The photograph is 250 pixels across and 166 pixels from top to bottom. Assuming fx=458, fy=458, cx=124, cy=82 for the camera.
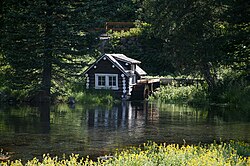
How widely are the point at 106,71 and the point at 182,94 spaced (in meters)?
7.60

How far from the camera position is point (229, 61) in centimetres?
3338

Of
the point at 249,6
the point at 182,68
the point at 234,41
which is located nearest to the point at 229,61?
the point at 234,41

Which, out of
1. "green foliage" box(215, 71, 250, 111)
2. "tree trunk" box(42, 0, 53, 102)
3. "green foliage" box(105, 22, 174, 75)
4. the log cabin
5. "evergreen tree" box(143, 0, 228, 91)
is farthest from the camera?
"green foliage" box(105, 22, 174, 75)

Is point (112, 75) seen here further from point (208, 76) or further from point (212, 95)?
point (212, 95)

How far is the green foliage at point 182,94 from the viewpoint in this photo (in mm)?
39656

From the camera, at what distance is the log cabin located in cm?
4344

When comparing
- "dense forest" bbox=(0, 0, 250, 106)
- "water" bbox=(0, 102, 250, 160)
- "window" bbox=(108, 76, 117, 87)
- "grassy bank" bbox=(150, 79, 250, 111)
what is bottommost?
"water" bbox=(0, 102, 250, 160)

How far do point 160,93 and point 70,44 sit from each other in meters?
10.5

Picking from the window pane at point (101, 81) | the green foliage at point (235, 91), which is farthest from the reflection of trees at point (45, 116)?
the green foliage at point (235, 91)

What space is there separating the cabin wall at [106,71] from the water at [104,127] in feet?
22.8

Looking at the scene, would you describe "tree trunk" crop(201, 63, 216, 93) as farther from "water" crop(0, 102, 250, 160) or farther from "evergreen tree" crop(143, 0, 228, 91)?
"water" crop(0, 102, 250, 160)

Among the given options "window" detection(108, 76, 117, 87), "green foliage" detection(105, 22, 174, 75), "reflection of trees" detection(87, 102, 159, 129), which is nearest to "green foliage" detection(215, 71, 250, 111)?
"reflection of trees" detection(87, 102, 159, 129)

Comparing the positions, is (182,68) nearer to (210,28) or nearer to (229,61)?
(210,28)

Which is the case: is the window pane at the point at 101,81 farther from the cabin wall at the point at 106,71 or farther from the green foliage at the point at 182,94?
the green foliage at the point at 182,94
